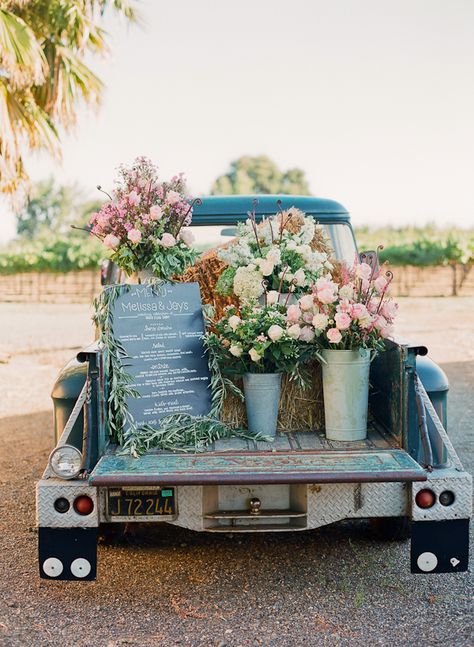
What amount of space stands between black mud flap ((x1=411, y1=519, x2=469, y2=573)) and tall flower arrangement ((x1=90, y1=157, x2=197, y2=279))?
6.68 ft

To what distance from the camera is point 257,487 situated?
3.50 meters

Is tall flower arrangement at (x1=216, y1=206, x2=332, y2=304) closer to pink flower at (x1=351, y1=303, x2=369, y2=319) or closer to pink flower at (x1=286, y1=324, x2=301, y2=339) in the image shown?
pink flower at (x1=286, y1=324, x2=301, y2=339)

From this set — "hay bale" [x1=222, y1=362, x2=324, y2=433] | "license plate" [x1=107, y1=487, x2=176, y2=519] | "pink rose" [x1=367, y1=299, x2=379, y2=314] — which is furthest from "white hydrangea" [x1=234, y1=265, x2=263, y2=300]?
"license plate" [x1=107, y1=487, x2=176, y2=519]

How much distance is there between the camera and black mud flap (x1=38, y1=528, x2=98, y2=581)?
3.32 m

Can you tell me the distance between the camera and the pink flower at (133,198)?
4367mm

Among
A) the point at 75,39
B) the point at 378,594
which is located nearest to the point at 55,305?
the point at 75,39

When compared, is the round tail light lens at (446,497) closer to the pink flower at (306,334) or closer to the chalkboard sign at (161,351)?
the pink flower at (306,334)

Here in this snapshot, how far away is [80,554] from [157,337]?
1350mm

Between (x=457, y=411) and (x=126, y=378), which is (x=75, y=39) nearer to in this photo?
(x=457, y=411)

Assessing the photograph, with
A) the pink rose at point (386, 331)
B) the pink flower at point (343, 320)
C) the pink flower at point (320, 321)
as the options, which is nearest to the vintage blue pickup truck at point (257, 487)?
the pink rose at point (386, 331)

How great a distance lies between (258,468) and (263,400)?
764mm

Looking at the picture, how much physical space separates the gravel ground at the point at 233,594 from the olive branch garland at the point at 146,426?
72 cm

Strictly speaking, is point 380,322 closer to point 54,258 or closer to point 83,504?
point 83,504

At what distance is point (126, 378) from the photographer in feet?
13.5
